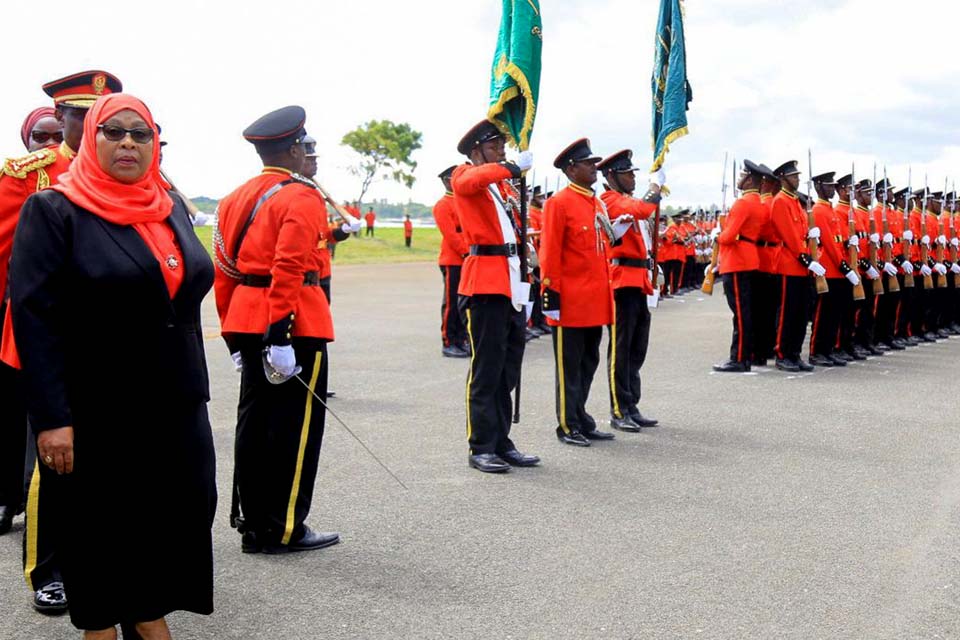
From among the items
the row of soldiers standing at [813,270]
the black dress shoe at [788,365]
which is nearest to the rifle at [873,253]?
the row of soldiers standing at [813,270]

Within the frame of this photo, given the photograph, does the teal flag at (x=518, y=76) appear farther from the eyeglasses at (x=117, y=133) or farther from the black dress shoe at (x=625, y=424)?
the eyeglasses at (x=117, y=133)

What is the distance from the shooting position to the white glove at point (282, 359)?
14.5ft

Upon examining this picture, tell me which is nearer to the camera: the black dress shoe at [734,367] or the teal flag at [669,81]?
the teal flag at [669,81]

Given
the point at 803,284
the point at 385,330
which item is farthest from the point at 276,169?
the point at 385,330

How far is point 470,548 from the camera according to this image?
471 centimetres

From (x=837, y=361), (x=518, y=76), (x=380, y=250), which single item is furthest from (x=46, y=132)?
(x=380, y=250)

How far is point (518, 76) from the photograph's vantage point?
659 cm

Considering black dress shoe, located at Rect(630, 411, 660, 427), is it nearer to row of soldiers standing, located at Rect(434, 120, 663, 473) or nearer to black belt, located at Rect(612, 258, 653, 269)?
row of soldiers standing, located at Rect(434, 120, 663, 473)

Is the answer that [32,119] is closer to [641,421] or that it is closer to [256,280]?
[256,280]

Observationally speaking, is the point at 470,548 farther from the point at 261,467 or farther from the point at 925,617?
the point at 925,617

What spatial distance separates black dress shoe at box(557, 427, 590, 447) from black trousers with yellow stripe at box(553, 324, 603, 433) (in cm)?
2

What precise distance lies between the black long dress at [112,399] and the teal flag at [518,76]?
3.56 meters

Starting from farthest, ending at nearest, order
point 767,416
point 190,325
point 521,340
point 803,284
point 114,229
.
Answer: point 803,284, point 767,416, point 521,340, point 190,325, point 114,229

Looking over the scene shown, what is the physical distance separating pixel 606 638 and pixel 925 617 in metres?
1.23
